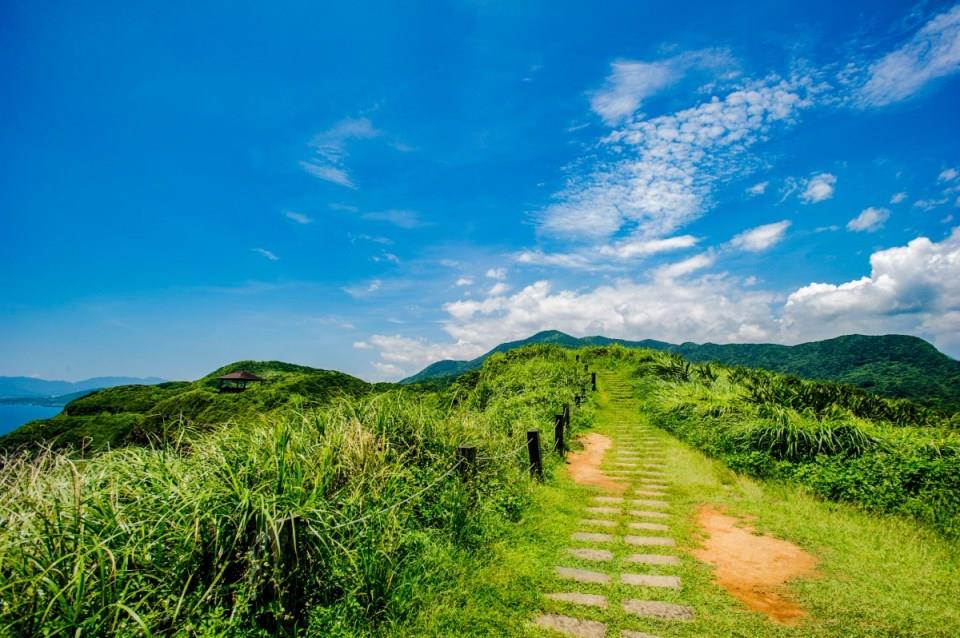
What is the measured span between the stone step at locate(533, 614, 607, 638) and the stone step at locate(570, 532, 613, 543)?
1888 mm

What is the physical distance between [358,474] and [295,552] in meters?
1.55

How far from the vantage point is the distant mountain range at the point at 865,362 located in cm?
3231

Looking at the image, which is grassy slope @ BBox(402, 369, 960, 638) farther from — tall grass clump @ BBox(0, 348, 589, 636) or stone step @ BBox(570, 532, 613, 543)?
tall grass clump @ BBox(0, 348, 589, 636)

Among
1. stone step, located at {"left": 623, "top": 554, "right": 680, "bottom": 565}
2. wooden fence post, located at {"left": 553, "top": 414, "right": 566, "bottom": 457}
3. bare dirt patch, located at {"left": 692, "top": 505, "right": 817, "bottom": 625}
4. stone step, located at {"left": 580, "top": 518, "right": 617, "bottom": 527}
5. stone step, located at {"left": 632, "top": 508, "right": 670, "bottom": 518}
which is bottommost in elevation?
bare dirt patch, located at {"left": 692, "top": 505, "right": 817, "bottom": 625}

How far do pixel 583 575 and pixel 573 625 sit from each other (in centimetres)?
98

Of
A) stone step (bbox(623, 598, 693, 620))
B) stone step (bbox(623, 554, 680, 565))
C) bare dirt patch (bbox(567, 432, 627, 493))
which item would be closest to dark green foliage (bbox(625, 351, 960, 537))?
bare dirt patch (bbox(567, 432, 627, 493))

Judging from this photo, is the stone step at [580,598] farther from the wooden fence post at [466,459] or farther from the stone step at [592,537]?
the wooden fence post at [466,459]

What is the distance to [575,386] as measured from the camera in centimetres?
2081

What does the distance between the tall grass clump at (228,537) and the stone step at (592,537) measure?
1342mm

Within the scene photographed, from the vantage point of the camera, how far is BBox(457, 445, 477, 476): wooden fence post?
239 inches

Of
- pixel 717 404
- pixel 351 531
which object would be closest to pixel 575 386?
pixel 717 404

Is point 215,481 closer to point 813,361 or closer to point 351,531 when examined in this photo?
point 351,531

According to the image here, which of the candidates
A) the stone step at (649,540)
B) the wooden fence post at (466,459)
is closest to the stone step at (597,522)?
the stone step at (649,540)

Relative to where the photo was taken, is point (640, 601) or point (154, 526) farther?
point (640, 601)
